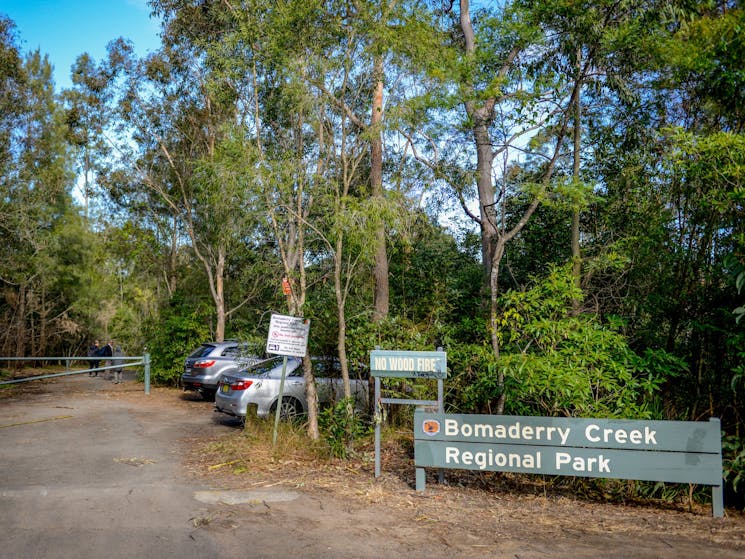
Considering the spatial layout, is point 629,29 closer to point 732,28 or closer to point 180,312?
point 732,28

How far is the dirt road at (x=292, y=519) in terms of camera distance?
18.1 feet

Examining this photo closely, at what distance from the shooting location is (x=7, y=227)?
76.5 ft

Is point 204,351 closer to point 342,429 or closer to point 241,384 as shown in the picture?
point 241,384

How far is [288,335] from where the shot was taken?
32.4 ft

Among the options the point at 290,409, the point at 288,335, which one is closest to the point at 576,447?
the point at 288,335

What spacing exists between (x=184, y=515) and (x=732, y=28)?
858cm

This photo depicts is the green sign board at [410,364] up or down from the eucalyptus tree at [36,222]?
down

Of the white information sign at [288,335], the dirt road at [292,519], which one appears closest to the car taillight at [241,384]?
the dirt road at [292,519]

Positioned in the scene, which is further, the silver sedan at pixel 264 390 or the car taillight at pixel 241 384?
the car taillight at pixel 241 384

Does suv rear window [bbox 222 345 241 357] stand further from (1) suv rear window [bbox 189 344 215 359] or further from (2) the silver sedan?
(2) the silver sedan

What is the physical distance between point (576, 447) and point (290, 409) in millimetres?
6123

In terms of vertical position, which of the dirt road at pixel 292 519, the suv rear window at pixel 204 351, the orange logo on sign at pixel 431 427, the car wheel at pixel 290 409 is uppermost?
the suv rear window at pixel 204 351

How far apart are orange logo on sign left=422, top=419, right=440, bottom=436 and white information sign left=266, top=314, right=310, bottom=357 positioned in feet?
9.86

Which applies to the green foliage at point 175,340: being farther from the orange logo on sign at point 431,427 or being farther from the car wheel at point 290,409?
the orange logo on sign at point 431,427
